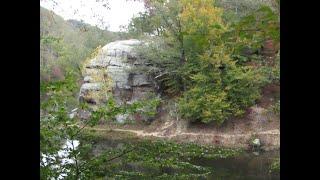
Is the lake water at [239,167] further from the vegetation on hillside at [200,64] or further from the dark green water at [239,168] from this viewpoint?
the vegetation on hillside at [200,64]

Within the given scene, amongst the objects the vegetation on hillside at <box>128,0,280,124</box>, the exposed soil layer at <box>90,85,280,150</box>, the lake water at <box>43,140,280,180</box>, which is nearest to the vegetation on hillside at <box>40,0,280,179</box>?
the vegetation on hillside at <box>128,0,280,124</box>

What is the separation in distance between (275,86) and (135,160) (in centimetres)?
685

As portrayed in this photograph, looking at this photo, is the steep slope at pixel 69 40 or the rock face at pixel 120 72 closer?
the steep slope at pixel 69 40

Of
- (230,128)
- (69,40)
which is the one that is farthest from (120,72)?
(230,128)

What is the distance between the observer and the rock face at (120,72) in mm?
8195

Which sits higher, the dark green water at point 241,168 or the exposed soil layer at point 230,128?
the exposed soil layer at point 230,128

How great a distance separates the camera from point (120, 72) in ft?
29.9

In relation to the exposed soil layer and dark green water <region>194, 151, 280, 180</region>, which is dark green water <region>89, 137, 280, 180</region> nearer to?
dark green water <region>194, 151, 280, 180</region>

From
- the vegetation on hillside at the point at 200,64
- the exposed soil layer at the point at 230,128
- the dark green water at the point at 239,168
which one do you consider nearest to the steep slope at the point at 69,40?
the vegetation on hillside at the point at 200,64

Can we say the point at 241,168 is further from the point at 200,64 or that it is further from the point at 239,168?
the point at 200,64

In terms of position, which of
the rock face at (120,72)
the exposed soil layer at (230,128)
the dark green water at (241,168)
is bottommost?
the dark green water at (241,168)
